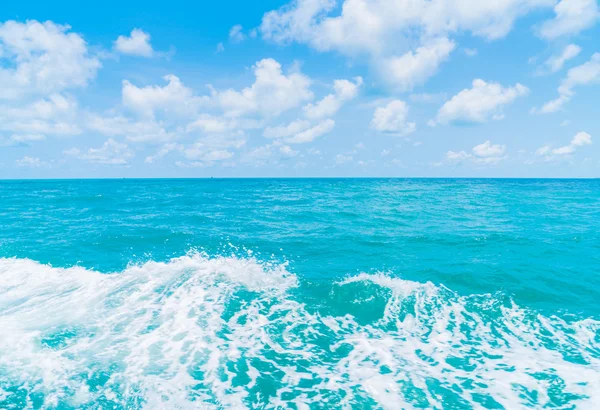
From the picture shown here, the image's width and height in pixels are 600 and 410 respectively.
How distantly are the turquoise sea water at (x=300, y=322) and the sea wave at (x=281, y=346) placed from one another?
54 millimetres

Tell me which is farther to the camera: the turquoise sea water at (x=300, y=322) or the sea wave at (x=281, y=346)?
the turquoise sea water at (x=300, y=322)

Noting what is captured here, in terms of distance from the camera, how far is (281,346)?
1021 cm

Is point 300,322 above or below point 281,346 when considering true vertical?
above

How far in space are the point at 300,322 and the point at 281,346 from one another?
5.39ft

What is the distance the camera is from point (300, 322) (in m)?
11.7

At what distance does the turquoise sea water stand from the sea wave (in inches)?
2.1

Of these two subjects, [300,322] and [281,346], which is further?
[300,322]

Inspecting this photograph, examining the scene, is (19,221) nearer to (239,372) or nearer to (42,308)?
(42,308)

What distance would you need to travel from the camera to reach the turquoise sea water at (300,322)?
801cm

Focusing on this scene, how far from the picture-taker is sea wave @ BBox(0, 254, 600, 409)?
25.7 ft

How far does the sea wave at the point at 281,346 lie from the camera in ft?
25.7

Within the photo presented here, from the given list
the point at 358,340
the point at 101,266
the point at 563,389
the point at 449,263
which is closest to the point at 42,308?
the point at 101,266

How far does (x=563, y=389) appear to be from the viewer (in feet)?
26.3

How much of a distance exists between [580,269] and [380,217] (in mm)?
18214
